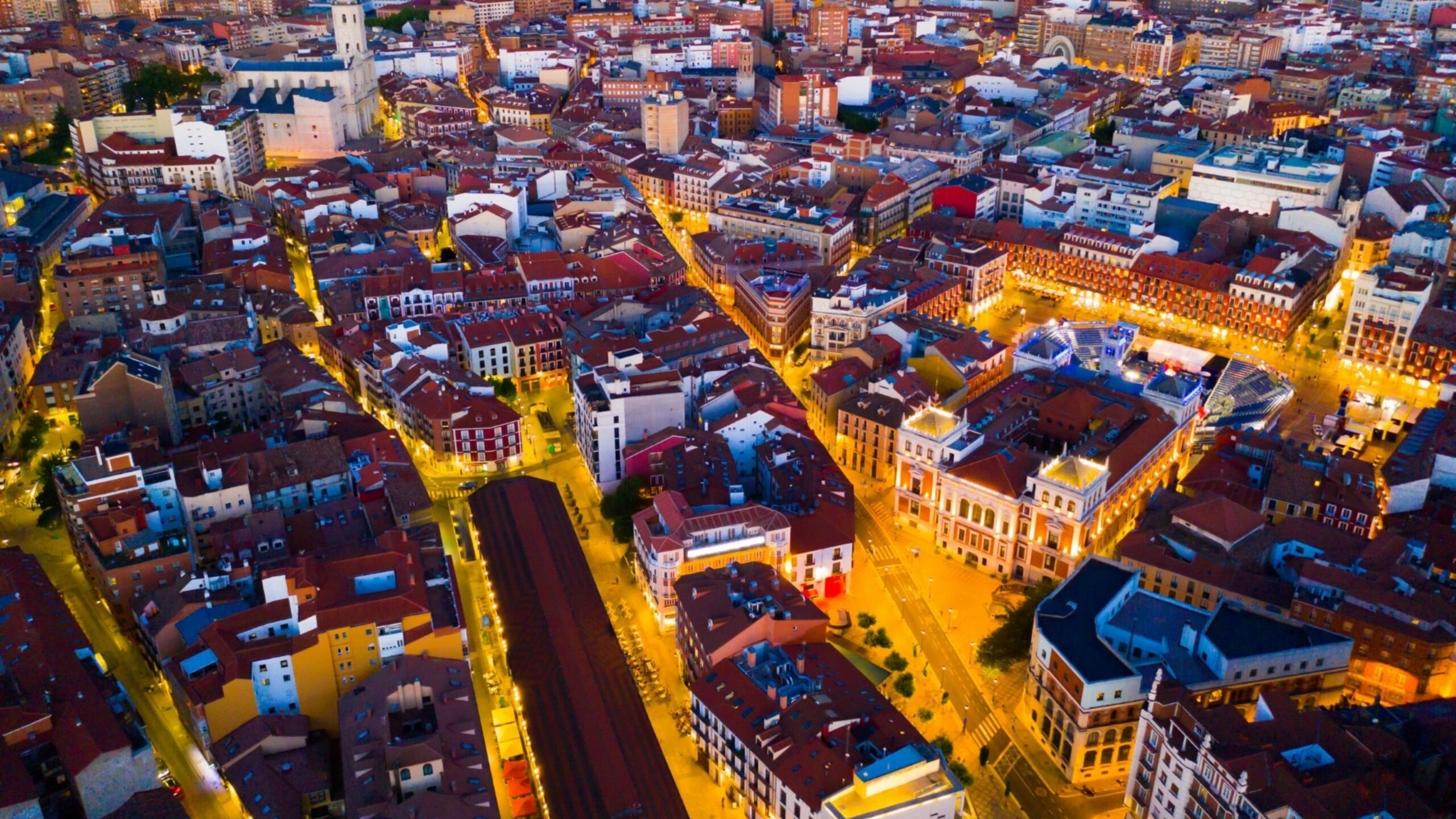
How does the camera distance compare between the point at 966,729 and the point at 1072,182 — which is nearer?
the point at 966,729

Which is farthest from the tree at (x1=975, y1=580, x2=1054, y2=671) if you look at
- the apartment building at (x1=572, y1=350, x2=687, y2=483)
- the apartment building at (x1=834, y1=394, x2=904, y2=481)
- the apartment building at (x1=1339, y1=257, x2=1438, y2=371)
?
the apartment building at (x1=1339, y1=257, x2=1438, y2=371)

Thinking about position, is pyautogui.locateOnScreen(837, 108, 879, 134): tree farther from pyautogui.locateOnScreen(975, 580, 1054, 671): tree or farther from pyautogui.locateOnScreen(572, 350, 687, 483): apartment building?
pyautogui.locateOnScreen(975, 580, 1054, 671): tree

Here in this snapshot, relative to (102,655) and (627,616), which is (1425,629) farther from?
(102,655)

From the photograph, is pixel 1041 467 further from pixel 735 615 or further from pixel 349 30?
pixel 349 30

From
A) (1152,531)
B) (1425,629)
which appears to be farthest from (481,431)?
(1425,629)

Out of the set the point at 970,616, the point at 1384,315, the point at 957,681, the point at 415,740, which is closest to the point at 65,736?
the point at 415,740

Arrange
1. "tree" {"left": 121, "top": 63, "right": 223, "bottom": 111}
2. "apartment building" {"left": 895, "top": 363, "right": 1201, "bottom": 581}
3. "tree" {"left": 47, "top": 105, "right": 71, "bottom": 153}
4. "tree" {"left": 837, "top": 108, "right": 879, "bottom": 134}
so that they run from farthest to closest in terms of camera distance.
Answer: "tree" {"left": 837, "top": 108, "right": 879, "bottom": 134}, "tree" {"left": 121, "top": 63, "right": 223, "bottom": 111}, "tree" {"left": 47, "top": 105, "right": 71, "bottom": 153}, "apartment building" {"left": 895, "top": 363, "right": 1201, "bottom": 581}

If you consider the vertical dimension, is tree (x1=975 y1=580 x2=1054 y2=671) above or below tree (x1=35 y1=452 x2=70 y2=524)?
below
